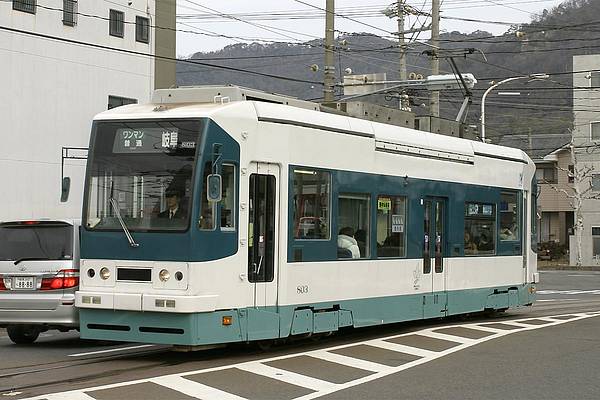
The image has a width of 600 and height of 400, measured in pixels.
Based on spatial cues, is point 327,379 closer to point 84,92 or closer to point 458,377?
point 458,377

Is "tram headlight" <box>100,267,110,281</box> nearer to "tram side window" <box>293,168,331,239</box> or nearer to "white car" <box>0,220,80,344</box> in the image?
"white car" <box>0,220,80,344</box>

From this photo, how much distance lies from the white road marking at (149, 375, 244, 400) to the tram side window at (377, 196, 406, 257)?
17.6ft

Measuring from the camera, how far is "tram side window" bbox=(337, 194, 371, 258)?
47.6 feet

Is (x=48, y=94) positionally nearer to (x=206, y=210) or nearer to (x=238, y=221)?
(x=238, y=221)

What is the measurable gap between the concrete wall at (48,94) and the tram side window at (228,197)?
2327cm

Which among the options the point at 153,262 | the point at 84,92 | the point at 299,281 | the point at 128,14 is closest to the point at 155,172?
the point at 153,262

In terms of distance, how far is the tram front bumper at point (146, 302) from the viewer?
38.7 ft

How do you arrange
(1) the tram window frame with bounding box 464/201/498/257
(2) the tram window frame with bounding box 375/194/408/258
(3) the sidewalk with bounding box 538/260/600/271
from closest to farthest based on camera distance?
(2) the tram window frame with bounding box 375/194/408/258 < (1) the tram window frame with bounding box 464/201/498/257 < (3) the sidewalk with bounding box 538/260/600/271

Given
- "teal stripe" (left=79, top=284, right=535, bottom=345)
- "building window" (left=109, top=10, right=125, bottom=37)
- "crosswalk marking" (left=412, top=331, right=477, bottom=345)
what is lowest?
"crosswalk marking" (left=412, top=331, right=477, bottom=345)

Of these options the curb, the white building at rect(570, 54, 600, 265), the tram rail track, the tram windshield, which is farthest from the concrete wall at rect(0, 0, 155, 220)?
the white building at rect(570, 54, 600, 265)

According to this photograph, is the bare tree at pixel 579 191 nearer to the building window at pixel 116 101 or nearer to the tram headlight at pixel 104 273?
the building window at pixel 116 101

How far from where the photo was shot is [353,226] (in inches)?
583

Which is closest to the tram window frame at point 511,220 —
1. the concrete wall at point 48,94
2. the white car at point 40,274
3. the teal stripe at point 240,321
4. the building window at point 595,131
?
the teal stripe at point 240,321

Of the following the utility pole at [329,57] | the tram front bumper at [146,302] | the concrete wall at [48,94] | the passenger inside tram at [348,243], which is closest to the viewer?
the tram front bumper at [146,302]
